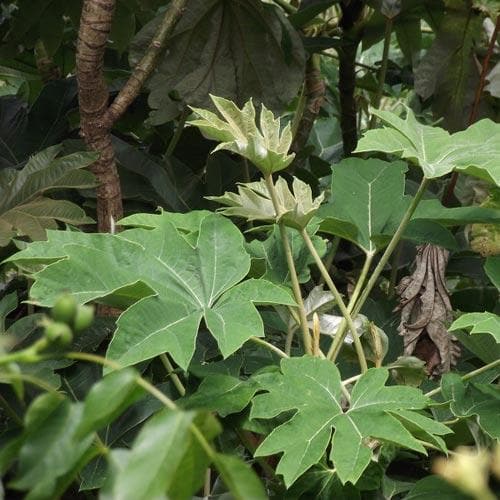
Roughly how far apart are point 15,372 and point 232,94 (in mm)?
939

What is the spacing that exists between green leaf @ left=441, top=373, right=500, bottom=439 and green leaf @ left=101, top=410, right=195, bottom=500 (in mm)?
465

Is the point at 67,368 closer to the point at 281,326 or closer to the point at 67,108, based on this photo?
the point at 281,326

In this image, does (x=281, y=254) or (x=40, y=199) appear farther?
(x=40, y=199)

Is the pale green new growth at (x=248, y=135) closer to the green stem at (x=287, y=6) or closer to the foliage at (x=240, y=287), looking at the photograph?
the foliage at (x=240, y=287)

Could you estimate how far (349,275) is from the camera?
1421 millimetres

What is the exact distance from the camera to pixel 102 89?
1.05 meters

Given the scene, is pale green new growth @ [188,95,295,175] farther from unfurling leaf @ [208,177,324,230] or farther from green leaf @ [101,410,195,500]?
green leaf @ [101,410,195,500]

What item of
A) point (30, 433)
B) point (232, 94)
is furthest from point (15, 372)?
point (232, 94)

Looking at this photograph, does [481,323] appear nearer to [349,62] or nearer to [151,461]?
[151,461]

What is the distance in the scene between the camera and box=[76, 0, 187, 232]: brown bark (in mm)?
1021

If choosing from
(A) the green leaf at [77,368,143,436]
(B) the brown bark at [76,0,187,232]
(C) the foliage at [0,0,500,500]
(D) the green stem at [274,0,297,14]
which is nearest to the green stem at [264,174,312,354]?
(C) the foliage at [0,0,500,500]

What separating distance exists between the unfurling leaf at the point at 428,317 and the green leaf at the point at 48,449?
1.84 feet

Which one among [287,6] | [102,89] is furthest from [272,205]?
[287,6]

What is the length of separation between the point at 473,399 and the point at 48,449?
518 mm
